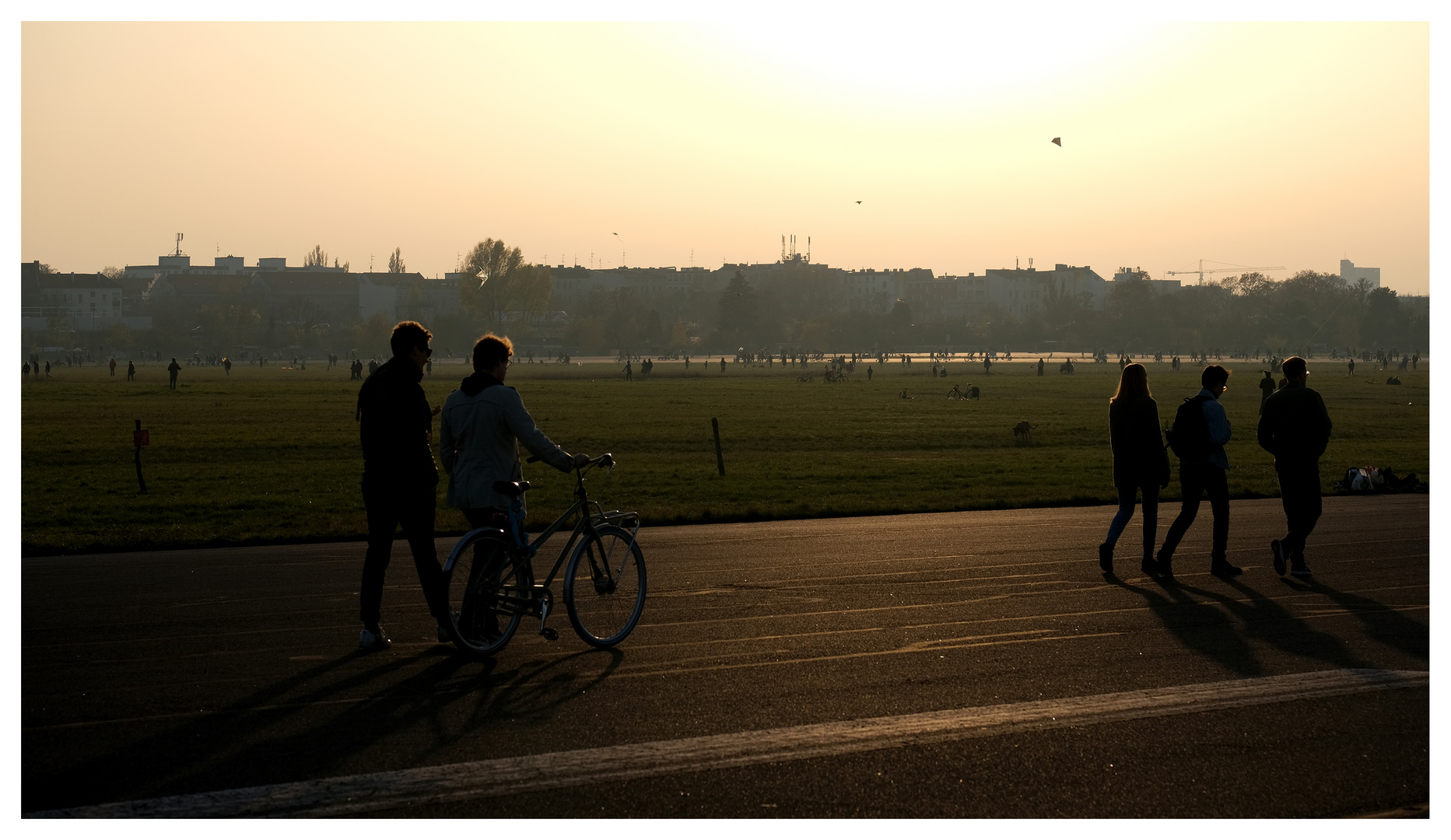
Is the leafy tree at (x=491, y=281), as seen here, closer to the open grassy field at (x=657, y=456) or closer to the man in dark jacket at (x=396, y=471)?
the open grassy field at (x=657, y=456)

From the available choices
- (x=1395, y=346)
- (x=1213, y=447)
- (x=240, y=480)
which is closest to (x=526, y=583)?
(x=1213, y=447)

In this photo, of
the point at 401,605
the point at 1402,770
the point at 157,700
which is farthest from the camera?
the point at 401,605

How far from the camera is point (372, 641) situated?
27.1 ft

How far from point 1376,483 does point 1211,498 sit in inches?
381

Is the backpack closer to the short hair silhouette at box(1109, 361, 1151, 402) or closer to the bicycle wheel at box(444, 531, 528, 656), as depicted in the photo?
the short hair silhouette at box(1109, 361, 1151, 402)

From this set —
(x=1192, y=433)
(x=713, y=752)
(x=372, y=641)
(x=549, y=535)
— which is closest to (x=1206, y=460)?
(x=1192, y=433)

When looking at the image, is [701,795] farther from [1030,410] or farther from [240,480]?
[1030,410]

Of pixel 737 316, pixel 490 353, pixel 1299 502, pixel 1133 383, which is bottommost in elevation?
pixel 1299 502

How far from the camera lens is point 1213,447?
11.3 meters

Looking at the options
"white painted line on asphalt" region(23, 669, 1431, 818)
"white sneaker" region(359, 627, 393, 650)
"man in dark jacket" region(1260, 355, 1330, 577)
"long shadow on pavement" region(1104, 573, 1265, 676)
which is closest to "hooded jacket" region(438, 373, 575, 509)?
"white sneaker" region(359, 627, 393, 650)

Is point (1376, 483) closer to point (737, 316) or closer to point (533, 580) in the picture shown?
point (533, 580)

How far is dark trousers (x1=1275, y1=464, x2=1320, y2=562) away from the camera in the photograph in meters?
11.2

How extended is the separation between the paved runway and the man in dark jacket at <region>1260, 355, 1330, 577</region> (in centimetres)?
39

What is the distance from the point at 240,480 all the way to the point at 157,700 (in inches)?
627
